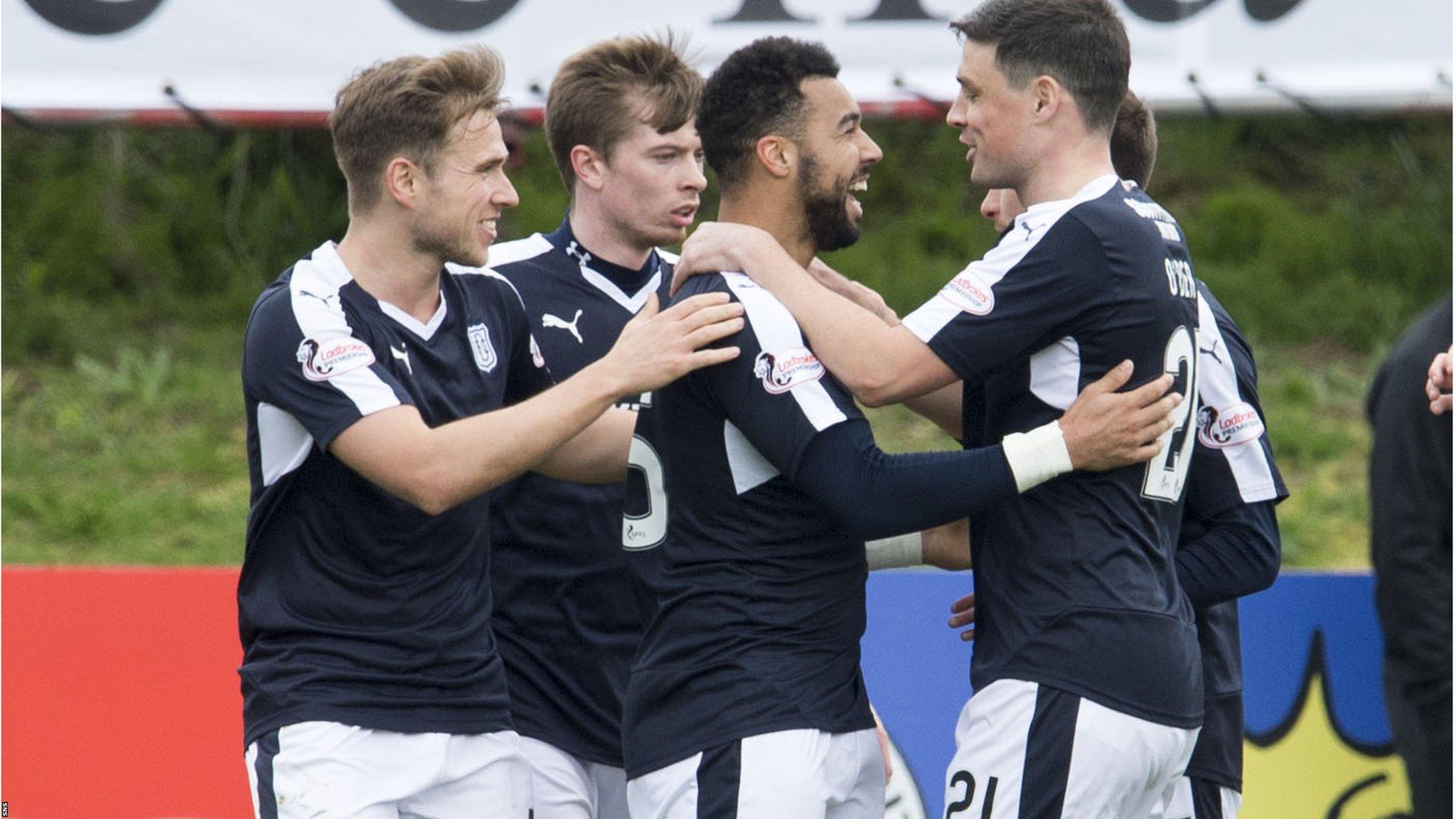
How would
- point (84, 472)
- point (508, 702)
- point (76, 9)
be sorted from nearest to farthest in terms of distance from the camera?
point (508, 702) → point (76, 9) → point (84, 472)

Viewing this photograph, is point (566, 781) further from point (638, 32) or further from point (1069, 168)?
point (638, 32)

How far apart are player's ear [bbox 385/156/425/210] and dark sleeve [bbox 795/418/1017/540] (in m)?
0.96

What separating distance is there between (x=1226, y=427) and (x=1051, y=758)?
964mm

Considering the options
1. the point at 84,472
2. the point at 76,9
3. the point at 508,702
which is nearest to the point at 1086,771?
the point at 508,702

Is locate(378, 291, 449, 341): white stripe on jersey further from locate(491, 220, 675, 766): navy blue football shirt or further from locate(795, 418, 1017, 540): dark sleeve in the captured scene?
locate(795, 418, 1017, 540): dark sleeve

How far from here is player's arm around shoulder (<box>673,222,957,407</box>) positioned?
287 centimetres

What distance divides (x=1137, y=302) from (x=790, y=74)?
781mm

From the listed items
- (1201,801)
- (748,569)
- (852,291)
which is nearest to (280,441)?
(748,569)

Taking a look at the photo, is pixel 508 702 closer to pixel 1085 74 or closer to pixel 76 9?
pixel 1085 74

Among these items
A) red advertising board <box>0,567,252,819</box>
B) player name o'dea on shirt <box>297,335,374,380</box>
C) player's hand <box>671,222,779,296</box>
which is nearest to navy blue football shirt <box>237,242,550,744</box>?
player name o'dea on shirt <box>297,335,374,380</box>

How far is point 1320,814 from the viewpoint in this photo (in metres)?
4.69

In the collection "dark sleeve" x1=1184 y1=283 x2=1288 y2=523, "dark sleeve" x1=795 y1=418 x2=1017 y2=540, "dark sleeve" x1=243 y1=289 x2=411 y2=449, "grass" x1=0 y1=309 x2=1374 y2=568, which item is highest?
"dark sleeve" x1=243 y1=289 x2=411 y2=449

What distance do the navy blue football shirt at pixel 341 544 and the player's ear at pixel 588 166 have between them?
893mm

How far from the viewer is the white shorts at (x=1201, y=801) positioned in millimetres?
3404
